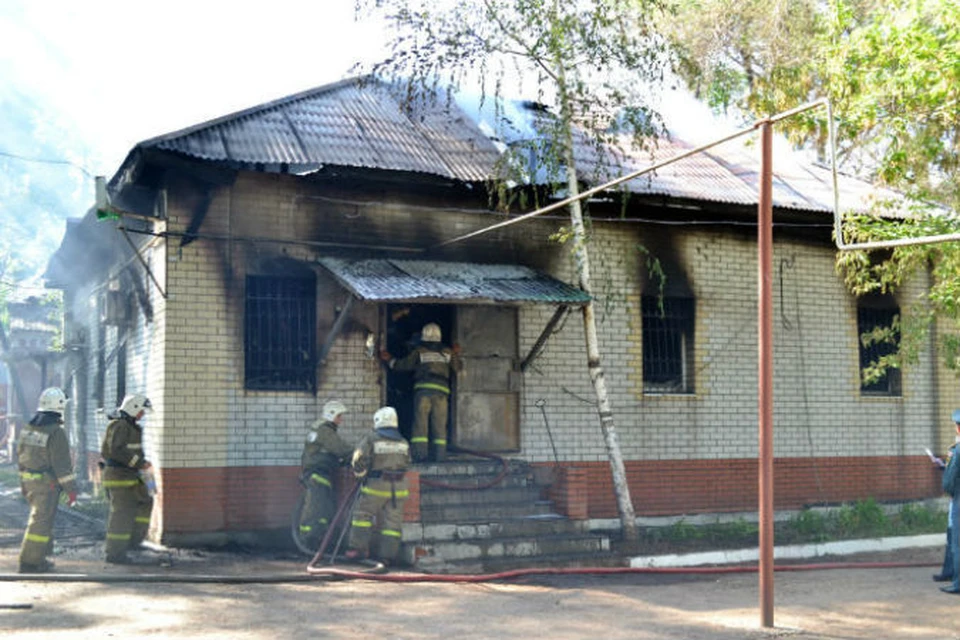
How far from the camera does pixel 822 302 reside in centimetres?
1476

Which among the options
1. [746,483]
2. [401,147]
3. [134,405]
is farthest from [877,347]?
[134,405]

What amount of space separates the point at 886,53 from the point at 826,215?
3.31m

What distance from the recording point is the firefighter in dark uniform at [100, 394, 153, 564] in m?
10.3

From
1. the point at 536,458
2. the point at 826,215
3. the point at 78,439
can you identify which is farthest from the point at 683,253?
the point at 78,439

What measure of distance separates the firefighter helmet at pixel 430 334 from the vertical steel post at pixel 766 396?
4815mm

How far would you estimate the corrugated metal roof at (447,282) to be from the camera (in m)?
10.7

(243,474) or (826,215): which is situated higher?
(826,215)

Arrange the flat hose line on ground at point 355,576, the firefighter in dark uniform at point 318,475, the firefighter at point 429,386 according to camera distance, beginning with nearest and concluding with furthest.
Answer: the flat hose line on ground at point 355,576 < the firefighter in dark uniform at point 318,475 < the firefighter at point 429,386

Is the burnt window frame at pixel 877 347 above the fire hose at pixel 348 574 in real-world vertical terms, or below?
above

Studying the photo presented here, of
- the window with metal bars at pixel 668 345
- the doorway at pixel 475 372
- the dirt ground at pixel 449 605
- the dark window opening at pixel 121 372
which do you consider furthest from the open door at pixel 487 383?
the dark window opening at pixel 121 372

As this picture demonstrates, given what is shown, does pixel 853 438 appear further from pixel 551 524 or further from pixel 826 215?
pixel 551 524

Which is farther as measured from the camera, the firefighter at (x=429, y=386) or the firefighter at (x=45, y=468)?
the firefighter at (x=429, y=386)

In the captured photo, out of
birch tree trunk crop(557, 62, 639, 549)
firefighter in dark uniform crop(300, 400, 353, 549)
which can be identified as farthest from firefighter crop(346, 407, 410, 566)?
birch tree trunk crop(557, 62, 639, 549)

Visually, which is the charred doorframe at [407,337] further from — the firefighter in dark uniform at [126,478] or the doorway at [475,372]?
the firefighter in dark uniform at [126,478]
